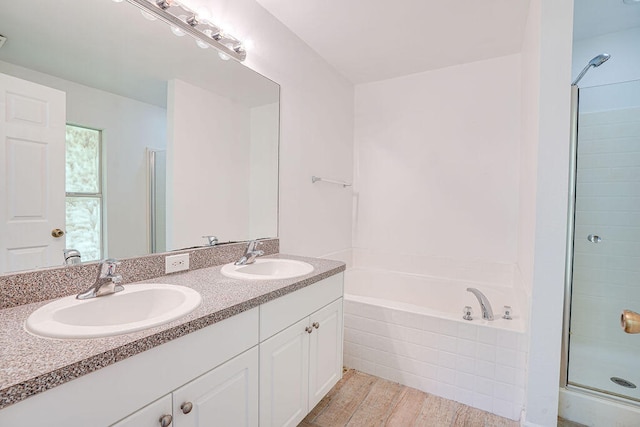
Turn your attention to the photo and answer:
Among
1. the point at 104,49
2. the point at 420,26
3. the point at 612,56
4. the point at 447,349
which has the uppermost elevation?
the point at 420,26

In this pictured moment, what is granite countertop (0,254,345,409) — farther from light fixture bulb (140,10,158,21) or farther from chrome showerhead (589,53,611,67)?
chrome showerhead (589,53,611,67)

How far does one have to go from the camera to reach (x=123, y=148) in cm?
126

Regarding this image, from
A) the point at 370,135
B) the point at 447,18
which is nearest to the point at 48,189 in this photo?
the point at 447,18

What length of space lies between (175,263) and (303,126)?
4.50 feet

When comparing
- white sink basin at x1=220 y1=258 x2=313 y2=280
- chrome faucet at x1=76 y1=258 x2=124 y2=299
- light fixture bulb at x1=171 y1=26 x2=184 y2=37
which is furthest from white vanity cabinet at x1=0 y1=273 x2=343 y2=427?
light fixture bulb at x1=171 y1=26 x2=184 y2=37

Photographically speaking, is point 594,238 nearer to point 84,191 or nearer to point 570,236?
point 570,236

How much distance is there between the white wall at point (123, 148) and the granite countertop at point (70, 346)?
368mm

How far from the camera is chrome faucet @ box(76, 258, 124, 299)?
1017mm

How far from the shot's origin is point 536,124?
1.53 metres

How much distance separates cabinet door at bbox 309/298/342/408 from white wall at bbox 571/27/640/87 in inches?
94.3

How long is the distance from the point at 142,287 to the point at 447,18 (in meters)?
2.29

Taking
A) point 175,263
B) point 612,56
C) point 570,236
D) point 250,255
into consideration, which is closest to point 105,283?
point 175,263

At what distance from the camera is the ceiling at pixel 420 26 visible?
1812mm

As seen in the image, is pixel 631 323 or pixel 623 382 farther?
pixel 623 382
